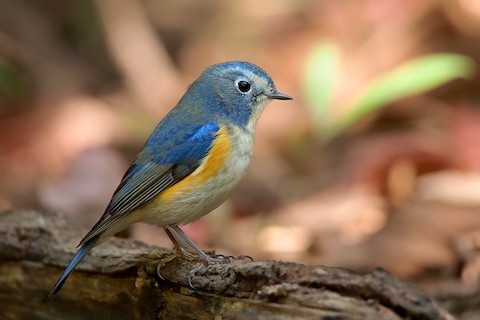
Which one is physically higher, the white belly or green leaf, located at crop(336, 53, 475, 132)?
green leaf, located at crop(336, 53, 475, 132)

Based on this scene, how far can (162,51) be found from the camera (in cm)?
1155

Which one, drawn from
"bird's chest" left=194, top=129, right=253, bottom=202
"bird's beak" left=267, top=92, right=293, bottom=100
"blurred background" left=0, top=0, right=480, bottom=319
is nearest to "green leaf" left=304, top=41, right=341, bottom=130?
"blurred background" left=0, top=0, right=480, bottom=319

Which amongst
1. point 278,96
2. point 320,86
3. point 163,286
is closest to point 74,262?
point 163,286

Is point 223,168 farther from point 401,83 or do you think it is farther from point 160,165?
point 401,83

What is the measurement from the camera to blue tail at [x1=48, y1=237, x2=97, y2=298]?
4.31m

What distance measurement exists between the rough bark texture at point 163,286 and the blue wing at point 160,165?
10.9 inches

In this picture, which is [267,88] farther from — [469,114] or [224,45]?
[224,45]

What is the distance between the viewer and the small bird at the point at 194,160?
453 centimetres

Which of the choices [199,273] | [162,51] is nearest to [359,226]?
[199,273]

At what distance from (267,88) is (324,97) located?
3002 millimetres


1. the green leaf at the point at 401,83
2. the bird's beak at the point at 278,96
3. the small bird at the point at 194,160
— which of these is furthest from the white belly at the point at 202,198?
the green leaf at the point at 401,83

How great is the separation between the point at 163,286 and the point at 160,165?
816mm

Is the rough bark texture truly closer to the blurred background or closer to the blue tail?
the blue tail

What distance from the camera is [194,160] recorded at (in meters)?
4.65
